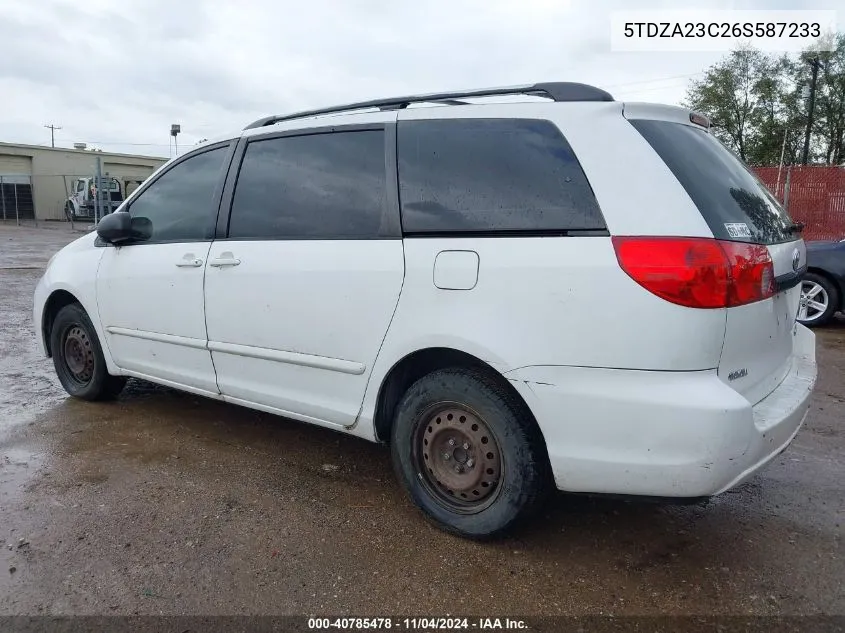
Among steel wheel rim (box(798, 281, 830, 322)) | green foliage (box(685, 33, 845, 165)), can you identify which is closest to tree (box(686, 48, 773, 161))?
green foliage (box(685, 33, 845, 165))

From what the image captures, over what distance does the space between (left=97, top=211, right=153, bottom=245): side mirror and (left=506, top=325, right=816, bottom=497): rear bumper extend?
266 centimetres

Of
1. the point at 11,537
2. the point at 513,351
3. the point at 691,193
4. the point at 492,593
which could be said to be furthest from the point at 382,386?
the point at 11,537

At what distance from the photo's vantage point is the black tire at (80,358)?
14.8 feet

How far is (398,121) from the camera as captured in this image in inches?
120

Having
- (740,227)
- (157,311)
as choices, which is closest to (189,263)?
(157,311)

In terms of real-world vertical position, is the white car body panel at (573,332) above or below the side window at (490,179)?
below

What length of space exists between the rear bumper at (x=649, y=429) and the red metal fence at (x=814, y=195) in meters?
14.5

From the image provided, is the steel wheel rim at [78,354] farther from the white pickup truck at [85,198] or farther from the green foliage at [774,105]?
the green foliage at [774,105]

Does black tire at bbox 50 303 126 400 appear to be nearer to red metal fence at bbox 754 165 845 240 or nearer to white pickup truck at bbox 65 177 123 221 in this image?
red metal fence at bbox 754 165 845 240

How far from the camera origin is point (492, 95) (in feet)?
9.55

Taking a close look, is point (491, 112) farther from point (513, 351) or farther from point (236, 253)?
point (236, 253)

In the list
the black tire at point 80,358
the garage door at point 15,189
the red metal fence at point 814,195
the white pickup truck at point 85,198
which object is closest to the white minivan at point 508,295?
the black tire at point 80,358

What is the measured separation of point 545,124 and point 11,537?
111 inches

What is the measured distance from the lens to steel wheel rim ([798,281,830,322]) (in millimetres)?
7374
